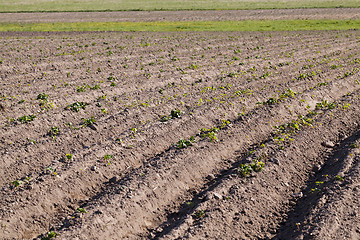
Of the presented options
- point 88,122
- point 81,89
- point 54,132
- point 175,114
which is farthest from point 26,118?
point 175,114

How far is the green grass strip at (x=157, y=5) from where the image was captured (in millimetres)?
63312

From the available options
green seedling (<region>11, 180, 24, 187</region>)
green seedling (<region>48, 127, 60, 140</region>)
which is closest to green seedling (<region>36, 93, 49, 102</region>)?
green seedling (<region>48, 127, 60, 140</region>)

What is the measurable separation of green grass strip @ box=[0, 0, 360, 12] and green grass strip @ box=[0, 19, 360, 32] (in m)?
16.5

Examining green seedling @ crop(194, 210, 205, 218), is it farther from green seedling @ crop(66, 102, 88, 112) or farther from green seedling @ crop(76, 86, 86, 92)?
green seedling @ crop(76, 86, 86, 92)

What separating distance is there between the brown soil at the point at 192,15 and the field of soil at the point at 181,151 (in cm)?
2903

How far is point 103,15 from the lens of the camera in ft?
185

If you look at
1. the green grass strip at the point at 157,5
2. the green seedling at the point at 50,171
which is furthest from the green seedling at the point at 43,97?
the green grass strip at the point at 157,5

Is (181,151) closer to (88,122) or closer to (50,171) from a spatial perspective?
(50,171)

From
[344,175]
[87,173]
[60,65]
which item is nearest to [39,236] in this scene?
[87,173]

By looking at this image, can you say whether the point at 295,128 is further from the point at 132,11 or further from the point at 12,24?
the point at 132,11

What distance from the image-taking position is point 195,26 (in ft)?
143

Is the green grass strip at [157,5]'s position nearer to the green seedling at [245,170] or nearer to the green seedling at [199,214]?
the green seedling at [245,170]

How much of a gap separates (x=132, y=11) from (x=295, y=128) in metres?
51.6

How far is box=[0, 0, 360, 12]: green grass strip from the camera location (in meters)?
63.3
